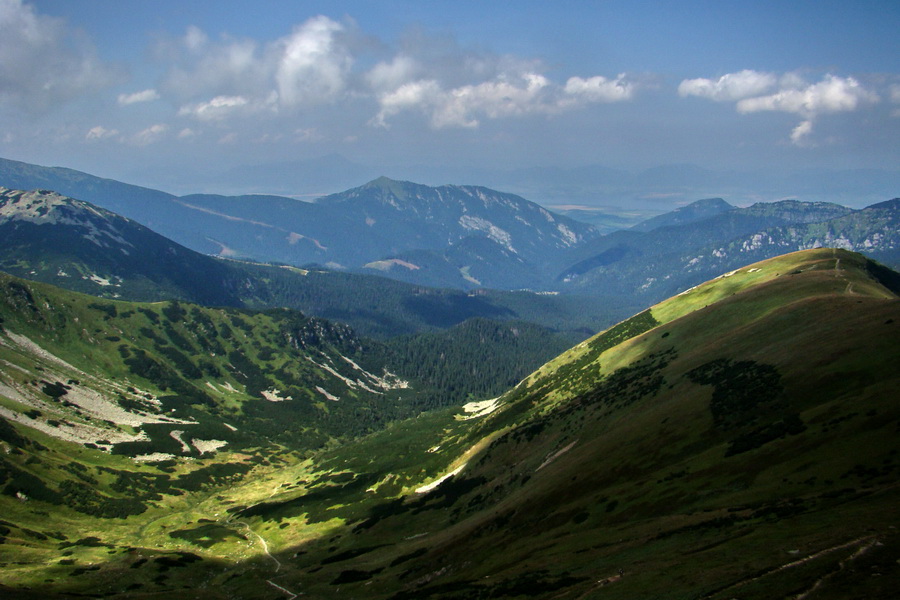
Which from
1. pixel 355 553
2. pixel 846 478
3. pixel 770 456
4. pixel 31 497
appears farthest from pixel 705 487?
pixel 31 497

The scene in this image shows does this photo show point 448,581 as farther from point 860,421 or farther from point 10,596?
point 10,596

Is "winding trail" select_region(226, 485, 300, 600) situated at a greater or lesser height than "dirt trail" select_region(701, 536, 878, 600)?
lesser

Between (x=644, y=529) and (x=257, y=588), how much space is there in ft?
236

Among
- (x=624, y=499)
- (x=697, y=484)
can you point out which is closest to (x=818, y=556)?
(x=697, y=484)

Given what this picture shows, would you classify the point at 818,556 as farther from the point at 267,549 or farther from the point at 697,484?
the point at 267,549

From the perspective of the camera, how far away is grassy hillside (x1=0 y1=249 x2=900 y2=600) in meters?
42.8

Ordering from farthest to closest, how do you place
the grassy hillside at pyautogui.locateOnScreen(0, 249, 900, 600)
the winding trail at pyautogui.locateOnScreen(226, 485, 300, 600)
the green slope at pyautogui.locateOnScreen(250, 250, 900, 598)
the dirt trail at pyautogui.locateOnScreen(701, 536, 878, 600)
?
the winding trail at pyautogui.locateOnScreen(226, 485, 300, 600) → the grassy hillside at pyautogui.locateOnScreen(0, 249, 900, 600) → the green slope at pyautogui.locateOnScreen(250, 250, 900, 598) → the dirt trail at pyautogui.locateOnScreen(701, 536, 878, 600)

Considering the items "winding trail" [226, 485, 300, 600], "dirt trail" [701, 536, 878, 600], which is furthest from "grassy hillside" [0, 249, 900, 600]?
"winding trail" [226, 485, 300, 600]

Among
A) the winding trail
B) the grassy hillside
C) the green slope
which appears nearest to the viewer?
the green slope

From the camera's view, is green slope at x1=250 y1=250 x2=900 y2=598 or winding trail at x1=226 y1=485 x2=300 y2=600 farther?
winding trail at x1=226 y1=485 x2=300 y2=600

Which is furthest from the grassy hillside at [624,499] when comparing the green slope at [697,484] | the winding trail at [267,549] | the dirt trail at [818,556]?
the winding trail at [267,549]

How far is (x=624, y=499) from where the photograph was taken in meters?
66.8

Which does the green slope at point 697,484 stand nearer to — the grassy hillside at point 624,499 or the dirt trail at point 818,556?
the dirt trail at point 818,556

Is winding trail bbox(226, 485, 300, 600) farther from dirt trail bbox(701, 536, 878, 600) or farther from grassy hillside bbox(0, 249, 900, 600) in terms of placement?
dirt trail bbox(701, 536, 878, 600)
